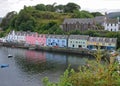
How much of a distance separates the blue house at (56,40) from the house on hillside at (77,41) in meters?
0.76

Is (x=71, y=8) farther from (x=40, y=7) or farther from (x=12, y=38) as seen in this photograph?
(x=12, y=38)

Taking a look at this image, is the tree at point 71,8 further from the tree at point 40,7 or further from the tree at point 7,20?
the tree at point 7,20

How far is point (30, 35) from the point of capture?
3697 centimetres

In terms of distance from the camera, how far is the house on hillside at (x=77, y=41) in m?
30.8

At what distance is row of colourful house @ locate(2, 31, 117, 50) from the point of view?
95.3 feet

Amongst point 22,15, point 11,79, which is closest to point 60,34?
point 22,15

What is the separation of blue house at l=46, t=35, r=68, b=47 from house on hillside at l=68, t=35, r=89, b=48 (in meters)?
0.76

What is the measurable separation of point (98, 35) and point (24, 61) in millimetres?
10369

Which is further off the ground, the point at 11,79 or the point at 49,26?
the point at 49,26

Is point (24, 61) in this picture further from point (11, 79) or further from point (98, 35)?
point (98, 35)

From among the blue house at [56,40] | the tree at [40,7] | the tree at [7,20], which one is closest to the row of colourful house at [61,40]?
the blue house at [56,40]

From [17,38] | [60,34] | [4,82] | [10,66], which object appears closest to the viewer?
[4,82]

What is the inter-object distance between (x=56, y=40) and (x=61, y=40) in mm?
867

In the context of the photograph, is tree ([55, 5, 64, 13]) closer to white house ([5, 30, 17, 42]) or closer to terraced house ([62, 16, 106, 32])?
terraced house ([62, 16, 106, 32])
